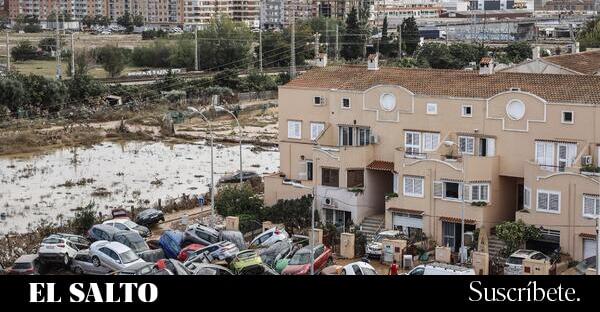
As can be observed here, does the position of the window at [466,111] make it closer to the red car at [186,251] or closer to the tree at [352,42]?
the red car at [186,251]

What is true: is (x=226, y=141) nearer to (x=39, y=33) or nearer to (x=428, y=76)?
(x=428, y=76)

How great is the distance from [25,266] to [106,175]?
1535 cm

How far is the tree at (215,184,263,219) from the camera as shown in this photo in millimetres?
24756

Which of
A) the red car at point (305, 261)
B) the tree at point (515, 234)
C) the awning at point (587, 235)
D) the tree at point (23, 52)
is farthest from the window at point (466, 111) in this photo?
the tree at point (23, 52)

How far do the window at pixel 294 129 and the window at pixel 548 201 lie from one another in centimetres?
668

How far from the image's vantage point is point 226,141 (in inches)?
1681

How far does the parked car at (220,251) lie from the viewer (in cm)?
2028

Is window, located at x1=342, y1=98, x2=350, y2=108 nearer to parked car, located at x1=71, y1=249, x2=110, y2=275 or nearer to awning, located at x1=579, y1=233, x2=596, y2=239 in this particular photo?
awning, located at x1=579, y1=233, x2=596, y2=239

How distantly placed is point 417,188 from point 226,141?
67.5 ft

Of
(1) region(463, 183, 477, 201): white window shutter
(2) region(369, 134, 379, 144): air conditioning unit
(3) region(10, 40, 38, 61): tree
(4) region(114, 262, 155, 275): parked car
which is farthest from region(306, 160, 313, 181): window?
(3) region(10, 40, 38, 61): tree

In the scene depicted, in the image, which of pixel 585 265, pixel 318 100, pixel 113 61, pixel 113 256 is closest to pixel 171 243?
pixel 113 256

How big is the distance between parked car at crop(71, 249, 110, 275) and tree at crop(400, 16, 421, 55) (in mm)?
Answer: 59158
